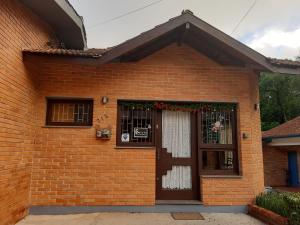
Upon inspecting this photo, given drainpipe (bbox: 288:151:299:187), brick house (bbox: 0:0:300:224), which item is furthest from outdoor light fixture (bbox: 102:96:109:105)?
drainpipe (bbox: 288:151:299:187)

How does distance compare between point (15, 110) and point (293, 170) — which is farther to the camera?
point (293, 170)

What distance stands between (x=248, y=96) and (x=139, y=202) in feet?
12.2

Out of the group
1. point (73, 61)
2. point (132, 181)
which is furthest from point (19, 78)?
point (132, 181)

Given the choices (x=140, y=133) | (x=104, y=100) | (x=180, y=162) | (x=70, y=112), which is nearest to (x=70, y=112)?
(x=70, y=112)

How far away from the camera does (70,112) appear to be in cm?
626

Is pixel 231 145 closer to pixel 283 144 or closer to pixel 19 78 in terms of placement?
pixel 19 78

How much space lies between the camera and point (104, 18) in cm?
1165

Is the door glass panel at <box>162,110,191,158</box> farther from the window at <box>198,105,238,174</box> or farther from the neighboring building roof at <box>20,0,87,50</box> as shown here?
the neighboring building roof at <box>20,0,87,50</box>

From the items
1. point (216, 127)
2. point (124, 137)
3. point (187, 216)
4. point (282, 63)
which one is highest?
point (282, 63)

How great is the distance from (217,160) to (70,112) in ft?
12.4

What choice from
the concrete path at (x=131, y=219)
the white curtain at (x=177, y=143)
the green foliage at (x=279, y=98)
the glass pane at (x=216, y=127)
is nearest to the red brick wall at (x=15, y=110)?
the concrete path at (x=131, y=219)

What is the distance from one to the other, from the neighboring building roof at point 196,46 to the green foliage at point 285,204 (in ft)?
9.35

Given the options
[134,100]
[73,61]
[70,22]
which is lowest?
[134,100]

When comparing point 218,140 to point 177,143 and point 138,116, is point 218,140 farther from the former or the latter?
point 138,116
